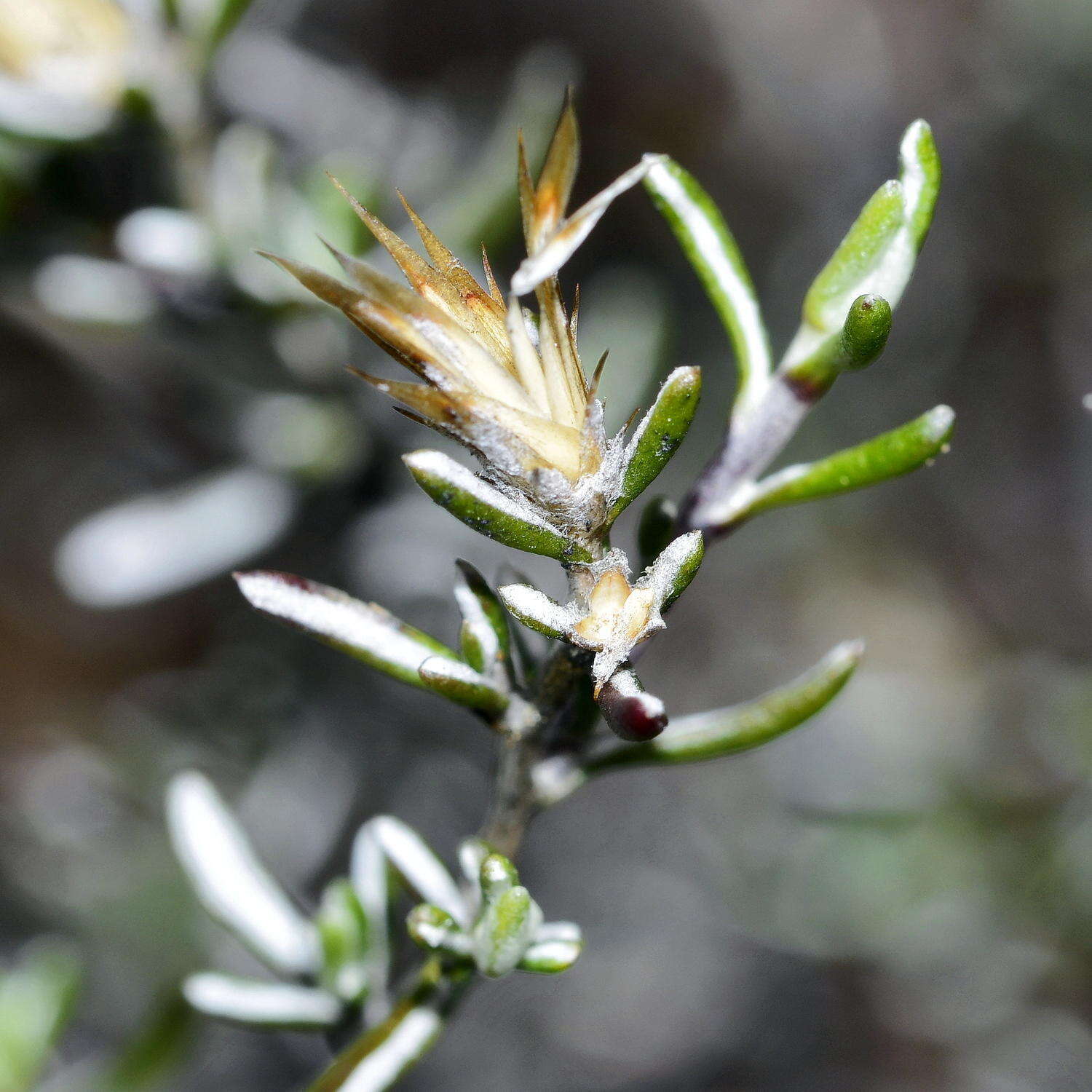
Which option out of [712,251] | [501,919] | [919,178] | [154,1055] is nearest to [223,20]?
[712,251]

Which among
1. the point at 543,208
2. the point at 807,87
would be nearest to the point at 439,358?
the point at 543,208

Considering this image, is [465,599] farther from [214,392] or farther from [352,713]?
[352,713]

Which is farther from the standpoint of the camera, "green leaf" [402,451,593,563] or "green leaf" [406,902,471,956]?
"green leaf" [406,902,471,956]

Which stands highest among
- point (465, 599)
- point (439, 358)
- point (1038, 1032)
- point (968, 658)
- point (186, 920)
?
point (439, 358)

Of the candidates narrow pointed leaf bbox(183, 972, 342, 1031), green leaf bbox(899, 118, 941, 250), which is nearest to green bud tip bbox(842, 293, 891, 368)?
green leaf bbox(899, 118, 941, 250)

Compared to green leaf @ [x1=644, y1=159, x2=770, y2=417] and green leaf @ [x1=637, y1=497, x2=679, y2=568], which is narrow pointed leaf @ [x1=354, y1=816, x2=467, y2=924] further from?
green leaf @ [x1=644, y1=159, x2=770, y2=417]
